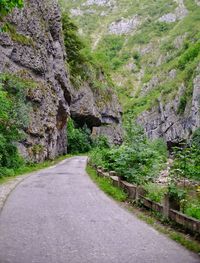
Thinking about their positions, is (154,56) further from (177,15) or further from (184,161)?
(184,161)

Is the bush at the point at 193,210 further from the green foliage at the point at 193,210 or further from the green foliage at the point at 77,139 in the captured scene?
the green foliage at the point at 77,139

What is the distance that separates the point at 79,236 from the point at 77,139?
62219 millimetres

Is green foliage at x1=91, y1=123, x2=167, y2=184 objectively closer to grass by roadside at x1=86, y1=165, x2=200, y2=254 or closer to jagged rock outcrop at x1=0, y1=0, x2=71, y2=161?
grass by roadside at x1=86, y1=165, x2=200, y2=254

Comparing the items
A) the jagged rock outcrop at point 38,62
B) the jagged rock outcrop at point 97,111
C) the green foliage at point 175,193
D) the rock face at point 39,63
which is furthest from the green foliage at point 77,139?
the green foliage at point 175,193

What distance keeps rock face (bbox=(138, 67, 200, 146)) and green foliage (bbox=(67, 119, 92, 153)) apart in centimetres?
2093

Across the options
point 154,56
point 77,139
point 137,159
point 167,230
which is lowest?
point 167,230

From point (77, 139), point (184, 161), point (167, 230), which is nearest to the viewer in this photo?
point (167, 230)

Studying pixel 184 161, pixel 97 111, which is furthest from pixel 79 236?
pixel 97 111

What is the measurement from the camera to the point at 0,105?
2214cm

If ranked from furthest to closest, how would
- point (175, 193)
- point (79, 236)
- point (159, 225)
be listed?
point (159, 225)
point (175, 193)
point (79, 236)

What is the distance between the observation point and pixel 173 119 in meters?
92.9

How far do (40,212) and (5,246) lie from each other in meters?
3.63

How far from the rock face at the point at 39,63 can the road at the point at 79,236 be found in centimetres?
2271

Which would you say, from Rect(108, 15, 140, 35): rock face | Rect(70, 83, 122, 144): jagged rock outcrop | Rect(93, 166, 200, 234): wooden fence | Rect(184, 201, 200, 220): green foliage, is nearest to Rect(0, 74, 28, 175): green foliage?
Rect(93, 166, 200, 234): wooden fence
